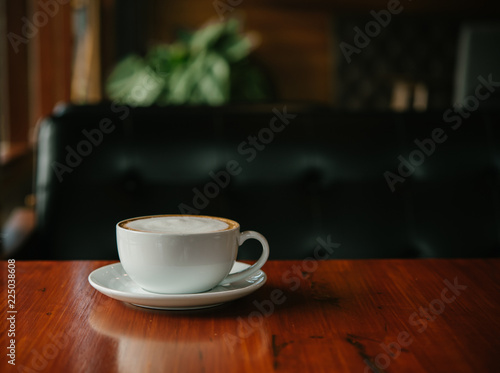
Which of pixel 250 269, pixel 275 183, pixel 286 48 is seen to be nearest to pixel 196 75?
pixel 286 48

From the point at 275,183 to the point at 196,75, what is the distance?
10.6 feet

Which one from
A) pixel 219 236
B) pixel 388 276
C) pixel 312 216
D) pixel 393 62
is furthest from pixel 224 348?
pixel 393 62

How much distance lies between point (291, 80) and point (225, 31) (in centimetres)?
114

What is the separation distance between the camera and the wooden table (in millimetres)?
431

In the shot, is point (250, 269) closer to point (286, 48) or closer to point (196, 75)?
point (196, 75)

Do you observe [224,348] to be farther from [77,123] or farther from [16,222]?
[16,222]

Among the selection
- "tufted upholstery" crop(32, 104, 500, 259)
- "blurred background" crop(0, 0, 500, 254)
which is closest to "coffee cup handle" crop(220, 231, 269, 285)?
"tufted upholstery" crop(32, 104, 500, 259)

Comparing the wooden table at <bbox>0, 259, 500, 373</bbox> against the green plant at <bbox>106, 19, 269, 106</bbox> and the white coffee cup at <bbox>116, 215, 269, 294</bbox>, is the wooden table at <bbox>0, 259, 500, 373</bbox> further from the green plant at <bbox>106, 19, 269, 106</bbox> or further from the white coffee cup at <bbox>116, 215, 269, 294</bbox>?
the green plant at <bbox>106, 19, 269, 106</bbox>

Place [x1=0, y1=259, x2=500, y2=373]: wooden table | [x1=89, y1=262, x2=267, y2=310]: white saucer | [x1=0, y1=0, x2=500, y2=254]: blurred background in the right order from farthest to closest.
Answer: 1. [x1=0, y1=0, x2=500, y2=254]: blurred background
2. [x1=89, y1=262, x2=267, y2=310]: white saucer
3. [x1=0, y1=259, x2=500, y2=373]: wooden table

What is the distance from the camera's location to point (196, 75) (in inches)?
168

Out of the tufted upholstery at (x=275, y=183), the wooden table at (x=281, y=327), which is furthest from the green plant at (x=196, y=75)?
the wooden table at (x=281, y=327)

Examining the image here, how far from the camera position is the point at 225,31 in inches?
184

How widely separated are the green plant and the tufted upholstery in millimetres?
2892

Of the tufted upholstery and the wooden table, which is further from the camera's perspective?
the tufted upholstery
